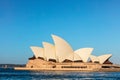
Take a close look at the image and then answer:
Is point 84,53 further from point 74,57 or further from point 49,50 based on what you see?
point 49,50

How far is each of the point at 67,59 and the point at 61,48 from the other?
1170cm

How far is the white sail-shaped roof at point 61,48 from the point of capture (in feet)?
354

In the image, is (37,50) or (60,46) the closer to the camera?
(60,46)

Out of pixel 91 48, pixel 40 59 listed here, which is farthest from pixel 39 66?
pixel 91 48

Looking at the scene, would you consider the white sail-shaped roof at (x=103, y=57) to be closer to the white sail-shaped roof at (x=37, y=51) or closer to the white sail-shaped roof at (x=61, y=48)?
the white sail-shaped roof at (x=61, y=48)

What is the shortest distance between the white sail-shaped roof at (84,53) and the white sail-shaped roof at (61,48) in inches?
112

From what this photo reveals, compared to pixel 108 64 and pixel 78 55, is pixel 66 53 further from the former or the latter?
pixel 108 64

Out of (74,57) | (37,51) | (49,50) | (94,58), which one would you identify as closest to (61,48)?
(49,50)

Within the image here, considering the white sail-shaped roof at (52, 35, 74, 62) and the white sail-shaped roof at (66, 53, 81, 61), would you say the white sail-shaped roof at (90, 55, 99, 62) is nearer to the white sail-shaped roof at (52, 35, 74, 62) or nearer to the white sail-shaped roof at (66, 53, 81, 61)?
the white sail-shaped roof at (66, 53, 81, 61)

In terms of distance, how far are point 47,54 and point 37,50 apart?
12.8ft

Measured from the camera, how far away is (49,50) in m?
114

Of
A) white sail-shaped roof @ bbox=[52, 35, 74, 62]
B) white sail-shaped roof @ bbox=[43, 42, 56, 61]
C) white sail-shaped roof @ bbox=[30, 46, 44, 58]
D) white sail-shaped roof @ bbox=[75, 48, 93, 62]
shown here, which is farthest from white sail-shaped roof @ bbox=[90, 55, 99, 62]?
white sail-shaped roof @ bbox=[30, 46, 44, 58]

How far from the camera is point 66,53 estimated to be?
11581cm

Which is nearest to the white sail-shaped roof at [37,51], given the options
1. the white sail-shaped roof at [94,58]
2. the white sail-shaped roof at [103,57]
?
the white sail-shaped roof at [94,58]
